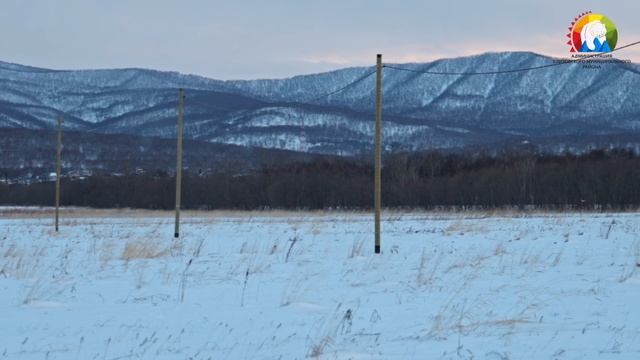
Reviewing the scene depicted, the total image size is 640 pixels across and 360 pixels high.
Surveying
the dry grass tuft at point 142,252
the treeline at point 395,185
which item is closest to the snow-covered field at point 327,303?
the dry grass tuft at point 142,252

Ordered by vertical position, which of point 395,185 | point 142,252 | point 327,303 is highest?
point 395,185

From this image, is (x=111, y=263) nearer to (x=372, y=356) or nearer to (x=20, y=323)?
(x=20, y=323)

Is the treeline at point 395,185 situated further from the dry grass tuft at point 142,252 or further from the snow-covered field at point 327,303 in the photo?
the snow-covered field at point 327,303

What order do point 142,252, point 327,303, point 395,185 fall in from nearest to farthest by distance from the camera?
point 327,303, point 142,252, point 395,185

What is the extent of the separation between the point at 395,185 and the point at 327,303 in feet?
243

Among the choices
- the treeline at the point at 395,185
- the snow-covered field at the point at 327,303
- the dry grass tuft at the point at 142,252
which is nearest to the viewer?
the snow-covered field at the point at 327,303

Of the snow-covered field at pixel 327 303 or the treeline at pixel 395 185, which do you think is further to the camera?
the treeline at pixel 395 185

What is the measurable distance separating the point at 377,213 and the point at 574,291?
806 centimetres

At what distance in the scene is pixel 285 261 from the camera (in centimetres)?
1666

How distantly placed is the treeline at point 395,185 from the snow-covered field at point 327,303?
52355mm

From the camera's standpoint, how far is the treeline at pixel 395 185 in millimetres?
75375

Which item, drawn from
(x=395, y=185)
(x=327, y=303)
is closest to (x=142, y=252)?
(x=327, y=303)

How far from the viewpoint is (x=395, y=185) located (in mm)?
84438

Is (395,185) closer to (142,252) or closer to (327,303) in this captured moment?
(142,252)
